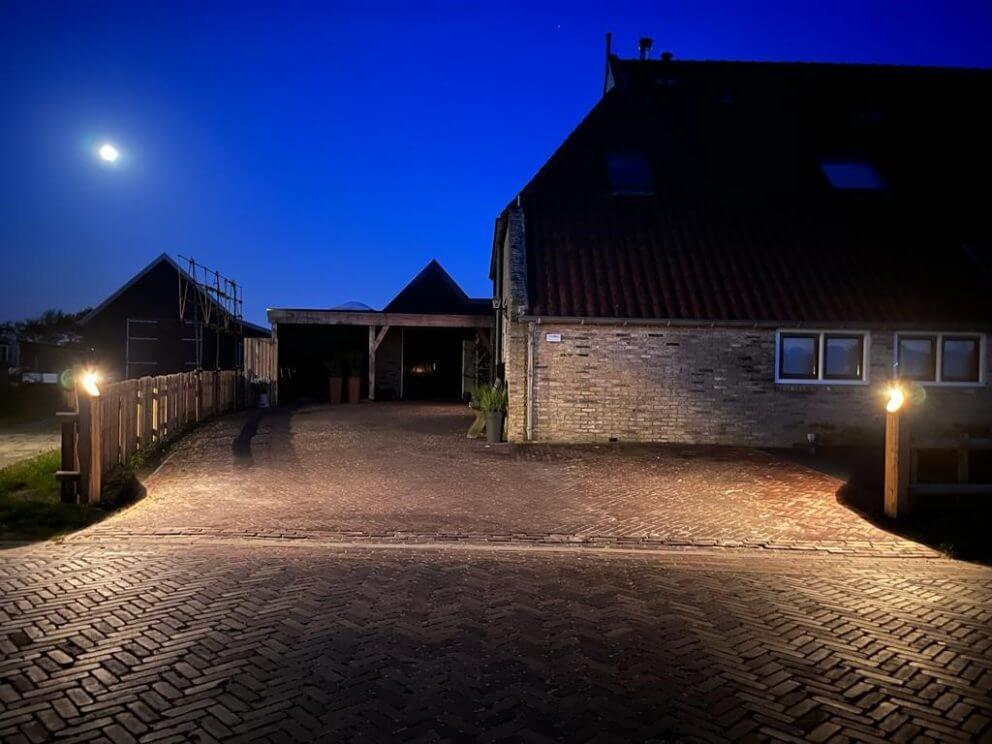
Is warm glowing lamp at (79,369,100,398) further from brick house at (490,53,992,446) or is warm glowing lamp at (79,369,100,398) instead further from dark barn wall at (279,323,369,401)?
dark barn wall at (279,323,369,401)

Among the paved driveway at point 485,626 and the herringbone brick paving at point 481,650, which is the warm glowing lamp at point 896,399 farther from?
the herringbone brick paving at point 481,650

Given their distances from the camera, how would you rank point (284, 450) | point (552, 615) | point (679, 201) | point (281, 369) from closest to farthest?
point (552, 615), point (284, 450), point (679, 201), point (281, 369)

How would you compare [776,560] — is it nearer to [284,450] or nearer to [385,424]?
[284,450]

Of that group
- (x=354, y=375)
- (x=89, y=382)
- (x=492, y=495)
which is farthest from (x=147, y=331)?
(x=492, y=495)

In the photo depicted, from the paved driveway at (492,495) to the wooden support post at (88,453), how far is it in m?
0.58

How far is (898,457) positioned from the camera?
7738 millimetres

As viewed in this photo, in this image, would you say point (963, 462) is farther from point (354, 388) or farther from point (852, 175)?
point (354, 388)

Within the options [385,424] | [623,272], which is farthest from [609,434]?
[385,424]

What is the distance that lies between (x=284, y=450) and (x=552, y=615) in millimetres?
8813

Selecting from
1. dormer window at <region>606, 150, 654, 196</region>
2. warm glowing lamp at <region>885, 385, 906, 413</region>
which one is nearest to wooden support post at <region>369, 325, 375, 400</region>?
dormer window at <region>606, 150, 654, 196</region>

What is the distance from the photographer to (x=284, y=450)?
12414 mm

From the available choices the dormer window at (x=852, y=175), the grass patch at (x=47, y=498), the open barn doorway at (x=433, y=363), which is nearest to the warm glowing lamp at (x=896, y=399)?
the grass patch at (x=47, y=498)

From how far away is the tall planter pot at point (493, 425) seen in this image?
13.5 meters

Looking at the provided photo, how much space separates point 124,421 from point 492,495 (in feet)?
18.4
